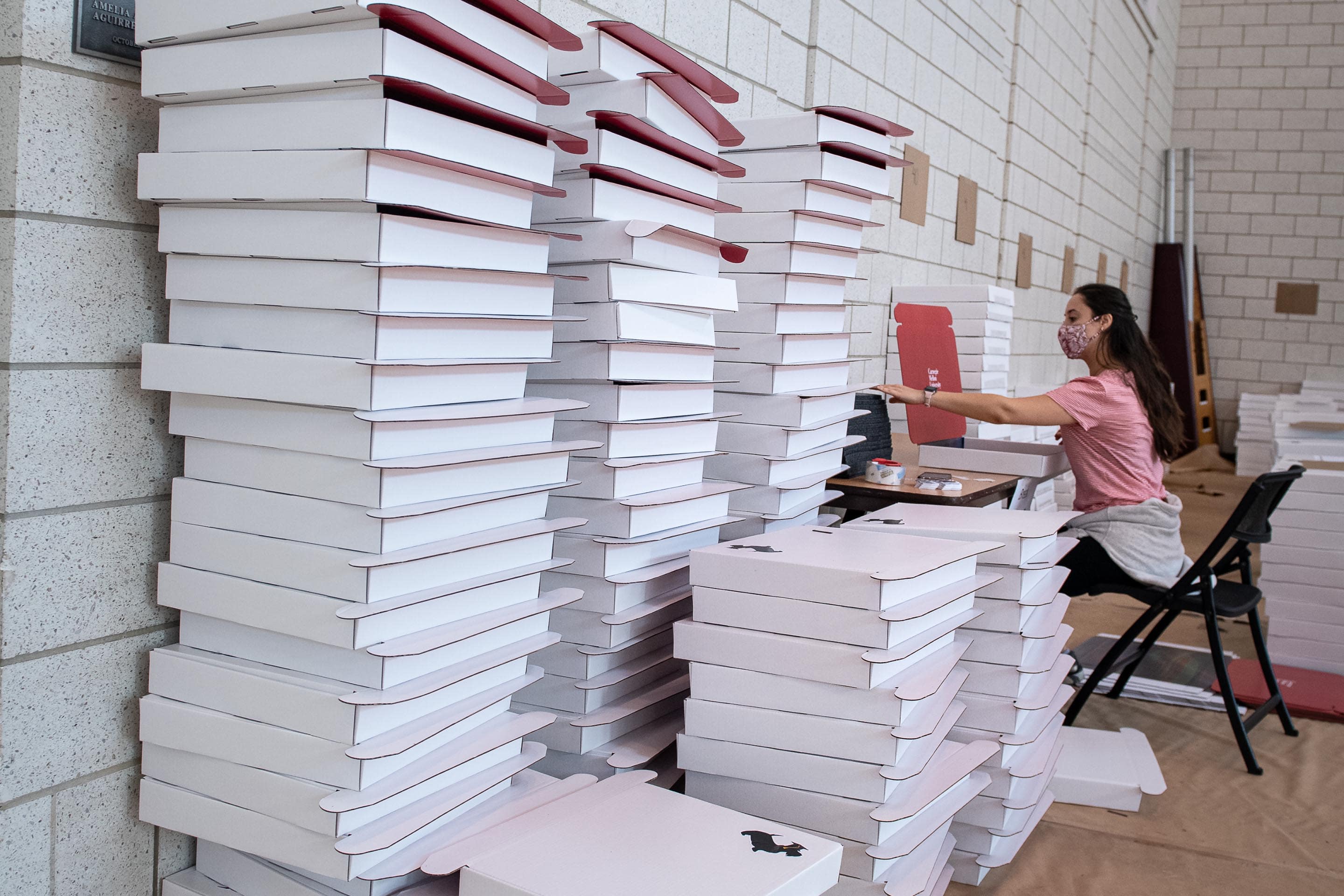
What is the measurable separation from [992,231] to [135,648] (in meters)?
5.12

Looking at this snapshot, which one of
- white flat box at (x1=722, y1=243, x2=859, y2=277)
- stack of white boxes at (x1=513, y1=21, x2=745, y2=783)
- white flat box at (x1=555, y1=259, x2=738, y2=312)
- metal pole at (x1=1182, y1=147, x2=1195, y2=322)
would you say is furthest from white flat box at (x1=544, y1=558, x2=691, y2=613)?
metal pole at (x1=1182, y1=147, x2=1195, y2=322)

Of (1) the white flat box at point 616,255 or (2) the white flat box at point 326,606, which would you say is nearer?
(2) the white flat box at point 326,606

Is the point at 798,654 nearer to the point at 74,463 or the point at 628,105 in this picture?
the point at 628,105

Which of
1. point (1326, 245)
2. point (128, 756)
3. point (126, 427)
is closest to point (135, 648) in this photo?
point (128, 756)

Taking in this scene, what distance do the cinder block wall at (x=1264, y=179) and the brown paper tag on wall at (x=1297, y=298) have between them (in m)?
0.05

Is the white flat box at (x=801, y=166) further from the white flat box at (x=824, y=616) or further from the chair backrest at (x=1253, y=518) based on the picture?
the chair backrest at (x=1253, y=518)

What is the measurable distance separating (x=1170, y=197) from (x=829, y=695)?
35.4 ft

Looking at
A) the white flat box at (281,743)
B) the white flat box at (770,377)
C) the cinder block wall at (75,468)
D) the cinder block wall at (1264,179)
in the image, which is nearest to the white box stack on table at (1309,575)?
the white flat box at (770,377)

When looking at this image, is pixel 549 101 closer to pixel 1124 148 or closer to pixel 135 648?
pixel 135 648

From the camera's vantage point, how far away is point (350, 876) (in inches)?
49.6

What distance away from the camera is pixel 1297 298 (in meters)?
10.3

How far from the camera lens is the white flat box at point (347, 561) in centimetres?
129

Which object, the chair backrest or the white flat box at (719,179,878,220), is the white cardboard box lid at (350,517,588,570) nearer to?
the white flat box at (719,179,878,220)

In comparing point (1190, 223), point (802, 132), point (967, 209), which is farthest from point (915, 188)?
point (1190, 223)
